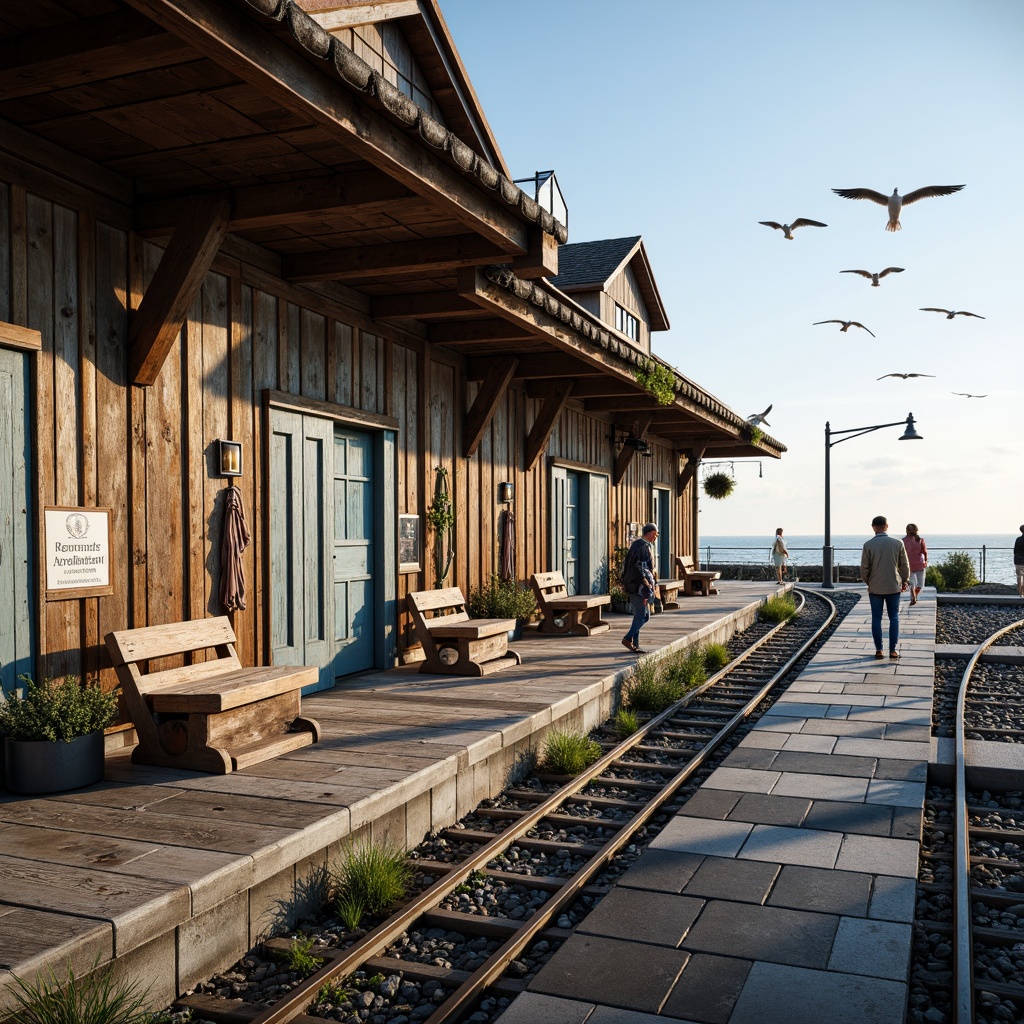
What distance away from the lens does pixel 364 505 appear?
8.66 m

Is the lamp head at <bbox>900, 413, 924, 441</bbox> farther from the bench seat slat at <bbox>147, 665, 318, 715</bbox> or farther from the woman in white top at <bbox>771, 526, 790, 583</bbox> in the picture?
the bench seat slat at <bbox>147, 665, 318, 715</bbox>

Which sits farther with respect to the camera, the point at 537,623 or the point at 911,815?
the point at 537,623

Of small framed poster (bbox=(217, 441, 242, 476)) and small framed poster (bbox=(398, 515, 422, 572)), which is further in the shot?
small framed poster (bbox=(398, 515, 422, 572))

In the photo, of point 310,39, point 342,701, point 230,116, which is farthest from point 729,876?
point 230,116

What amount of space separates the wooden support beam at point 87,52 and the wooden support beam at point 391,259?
2.73 metres

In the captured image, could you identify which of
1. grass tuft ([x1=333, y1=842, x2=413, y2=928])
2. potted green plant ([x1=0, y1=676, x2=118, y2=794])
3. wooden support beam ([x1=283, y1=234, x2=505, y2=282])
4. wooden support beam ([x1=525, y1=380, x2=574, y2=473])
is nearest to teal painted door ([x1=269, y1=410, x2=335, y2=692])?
wooden support beam ([x1=283, y1=234, x2=505, y2=282])

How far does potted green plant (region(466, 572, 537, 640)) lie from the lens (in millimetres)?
10516

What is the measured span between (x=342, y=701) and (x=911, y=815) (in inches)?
161

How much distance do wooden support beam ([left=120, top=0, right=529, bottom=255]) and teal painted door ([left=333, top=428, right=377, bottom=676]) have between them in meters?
3.02

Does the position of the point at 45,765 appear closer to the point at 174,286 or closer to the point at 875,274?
the point at 174,286

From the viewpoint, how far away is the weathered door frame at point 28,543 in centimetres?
501

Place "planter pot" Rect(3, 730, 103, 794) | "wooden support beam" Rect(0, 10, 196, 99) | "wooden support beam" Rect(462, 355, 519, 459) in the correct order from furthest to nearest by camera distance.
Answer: "wooden support beam" Rect(462, 355, 519, 459)
"planter pot" Rect(3, 730, 103, 794)
"wooden support beam" Rect(0, 10, 196, 99)

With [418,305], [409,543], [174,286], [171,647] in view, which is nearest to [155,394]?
[174,286]

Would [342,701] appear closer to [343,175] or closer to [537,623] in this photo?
[343,175]
